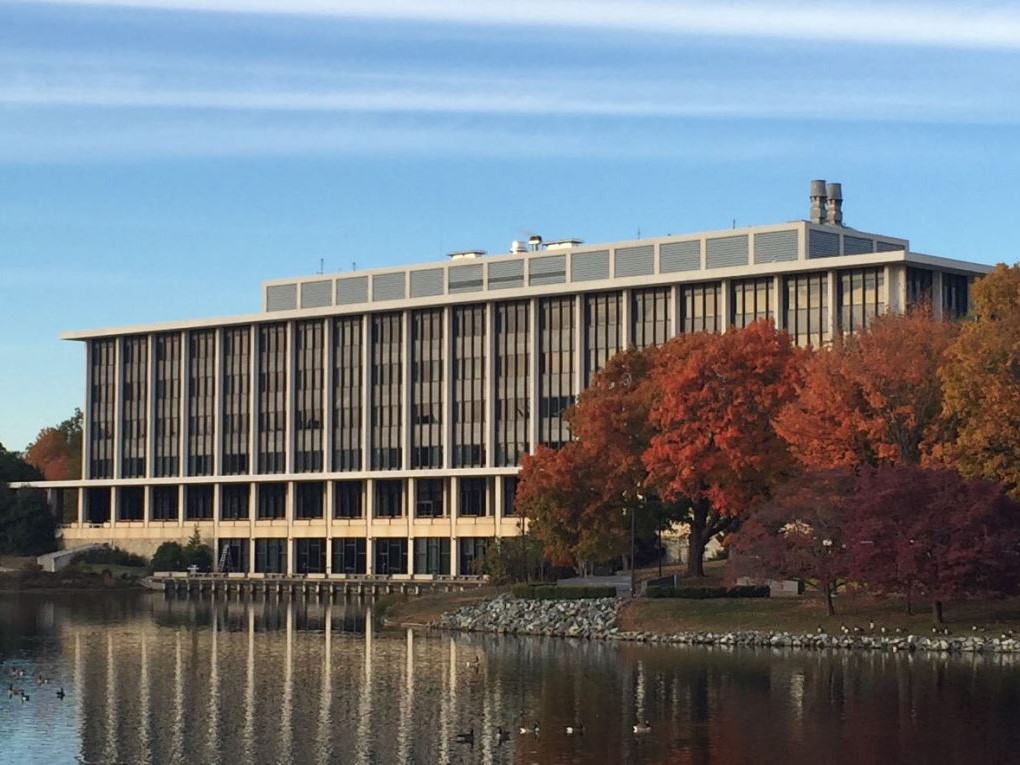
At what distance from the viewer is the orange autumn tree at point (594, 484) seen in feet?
356

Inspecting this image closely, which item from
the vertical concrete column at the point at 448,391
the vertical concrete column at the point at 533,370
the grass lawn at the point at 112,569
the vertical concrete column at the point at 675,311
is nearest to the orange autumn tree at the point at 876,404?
the vertical concrete column at the point at 675,311

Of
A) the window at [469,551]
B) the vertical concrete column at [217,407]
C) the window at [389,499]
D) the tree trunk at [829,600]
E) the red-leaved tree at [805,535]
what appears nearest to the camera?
the red-leaved tree at [805,535]

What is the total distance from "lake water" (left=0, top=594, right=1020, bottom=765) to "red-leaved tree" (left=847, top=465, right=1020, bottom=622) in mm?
5784

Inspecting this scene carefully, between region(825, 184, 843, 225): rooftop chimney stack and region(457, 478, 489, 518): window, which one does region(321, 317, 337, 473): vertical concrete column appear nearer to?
region(457, 478, 489, 518): window

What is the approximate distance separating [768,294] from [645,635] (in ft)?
216

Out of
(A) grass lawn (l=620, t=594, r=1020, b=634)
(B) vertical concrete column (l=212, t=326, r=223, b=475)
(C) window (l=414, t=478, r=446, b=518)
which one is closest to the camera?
(A) grass lawn (l=620, t=594, r=1020, b=634)

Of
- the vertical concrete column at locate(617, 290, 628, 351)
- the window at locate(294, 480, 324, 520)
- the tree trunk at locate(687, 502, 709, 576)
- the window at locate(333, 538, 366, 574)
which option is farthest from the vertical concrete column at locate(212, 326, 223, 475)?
the tree trunk at locate(687, 502, 709, 576)

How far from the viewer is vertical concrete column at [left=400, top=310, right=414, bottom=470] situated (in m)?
179

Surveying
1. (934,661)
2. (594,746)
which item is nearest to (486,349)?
(934,661)

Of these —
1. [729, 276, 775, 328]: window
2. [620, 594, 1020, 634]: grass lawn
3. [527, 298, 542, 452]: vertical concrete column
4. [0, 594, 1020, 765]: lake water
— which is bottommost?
[0, 594, 1020, 765]: lake water

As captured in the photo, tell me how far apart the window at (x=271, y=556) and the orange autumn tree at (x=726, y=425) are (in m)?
85.1

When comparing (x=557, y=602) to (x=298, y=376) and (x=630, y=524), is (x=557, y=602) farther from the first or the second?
(x=298, y=376)

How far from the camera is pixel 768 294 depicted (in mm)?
154875

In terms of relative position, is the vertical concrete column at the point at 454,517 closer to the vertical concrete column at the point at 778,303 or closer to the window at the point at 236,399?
the window at the point at 236,399
